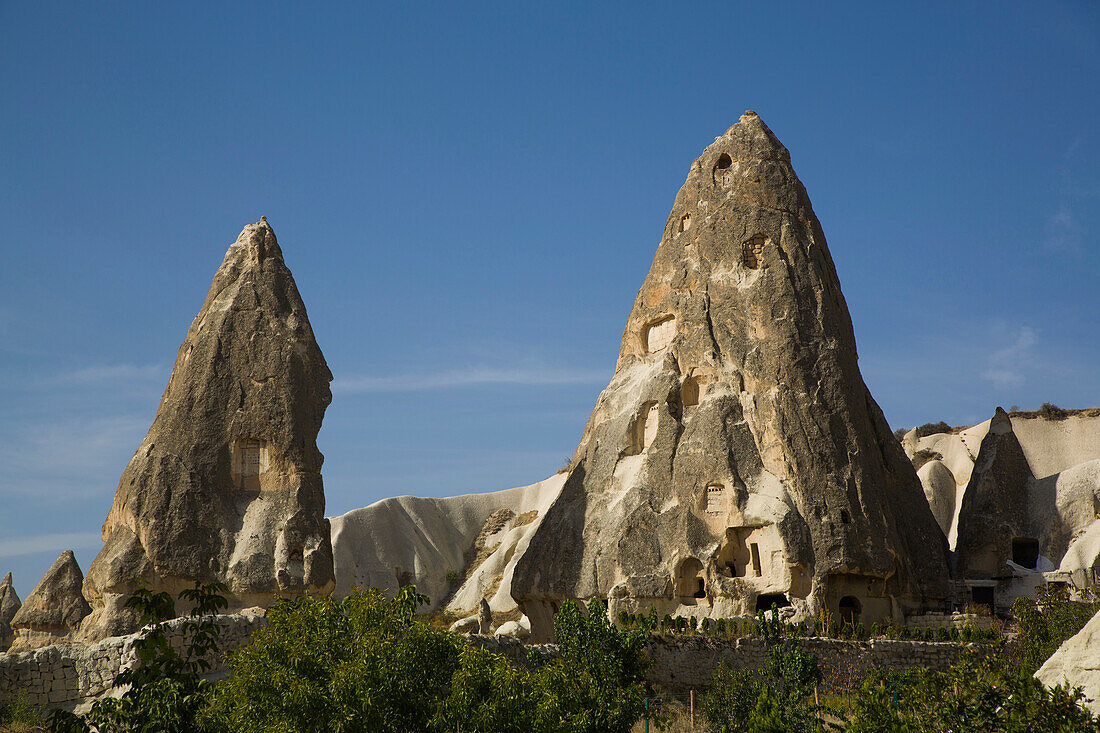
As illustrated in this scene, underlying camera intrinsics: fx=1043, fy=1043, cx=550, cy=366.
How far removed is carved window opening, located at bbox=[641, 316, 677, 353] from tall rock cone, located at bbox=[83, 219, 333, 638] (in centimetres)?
1169

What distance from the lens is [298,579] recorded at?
2692 cm

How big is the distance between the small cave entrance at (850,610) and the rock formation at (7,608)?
2827 cm

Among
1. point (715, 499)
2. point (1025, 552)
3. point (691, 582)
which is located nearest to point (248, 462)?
point (691, 582)

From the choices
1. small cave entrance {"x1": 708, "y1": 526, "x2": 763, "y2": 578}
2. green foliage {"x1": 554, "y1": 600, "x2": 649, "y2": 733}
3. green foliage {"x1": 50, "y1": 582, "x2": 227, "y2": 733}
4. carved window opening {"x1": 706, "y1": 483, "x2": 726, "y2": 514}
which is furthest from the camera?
carved window opening {"x1": 706, "y1": 483, "x2": 726, "y2": 514}

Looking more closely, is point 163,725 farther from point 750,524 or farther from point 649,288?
point 649,288

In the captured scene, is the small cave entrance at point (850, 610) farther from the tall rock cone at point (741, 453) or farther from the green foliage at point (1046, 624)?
the green foliage at point (1046, 624)

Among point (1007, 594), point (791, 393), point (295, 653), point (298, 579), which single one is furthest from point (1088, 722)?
point (1007, 594)

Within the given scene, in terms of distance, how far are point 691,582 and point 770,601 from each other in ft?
7.87

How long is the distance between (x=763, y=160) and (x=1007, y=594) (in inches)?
652

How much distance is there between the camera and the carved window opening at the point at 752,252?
3512cm

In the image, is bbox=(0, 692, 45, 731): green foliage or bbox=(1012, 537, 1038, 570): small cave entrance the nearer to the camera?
bbox=(0, 692, 45, 731): green foliage

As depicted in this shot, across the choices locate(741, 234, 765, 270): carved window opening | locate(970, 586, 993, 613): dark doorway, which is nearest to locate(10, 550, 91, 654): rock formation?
locate(741, 234, 765, 270): carved window opening

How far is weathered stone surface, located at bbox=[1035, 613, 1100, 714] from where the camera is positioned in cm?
955

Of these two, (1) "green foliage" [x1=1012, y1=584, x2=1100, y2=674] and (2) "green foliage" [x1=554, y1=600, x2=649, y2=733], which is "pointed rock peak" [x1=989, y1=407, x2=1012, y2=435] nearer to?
(1) "green foliage" [x1=1012, y1=584, x2=1100, y2=674]
